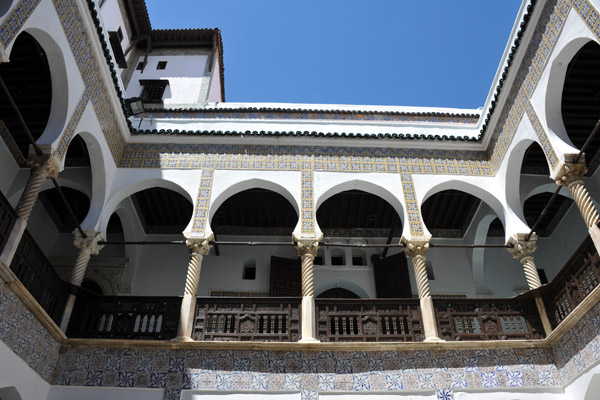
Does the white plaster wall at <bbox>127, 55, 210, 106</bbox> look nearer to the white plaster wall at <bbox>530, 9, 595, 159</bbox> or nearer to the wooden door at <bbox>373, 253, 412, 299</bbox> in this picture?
the wooden door at <bbox>373, 253, 412, 299</bbox>

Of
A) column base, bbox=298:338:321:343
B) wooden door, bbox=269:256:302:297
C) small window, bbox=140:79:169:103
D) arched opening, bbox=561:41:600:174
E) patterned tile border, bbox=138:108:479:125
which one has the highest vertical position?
small window, bbox=140:79:169:103

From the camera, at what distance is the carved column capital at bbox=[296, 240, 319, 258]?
7355 millimetres

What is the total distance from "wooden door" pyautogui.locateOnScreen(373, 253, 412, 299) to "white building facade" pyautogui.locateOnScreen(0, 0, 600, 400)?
0.12 ft

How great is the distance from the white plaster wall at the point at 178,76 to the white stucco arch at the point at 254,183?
504 cm

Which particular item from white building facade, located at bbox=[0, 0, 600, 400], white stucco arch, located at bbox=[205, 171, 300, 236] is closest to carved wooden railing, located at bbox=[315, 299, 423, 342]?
white building facade, located at bbox=[0, 0, 600, 400]

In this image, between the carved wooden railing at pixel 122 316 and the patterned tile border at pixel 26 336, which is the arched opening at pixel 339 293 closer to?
the carved wooden railing at pixel 122 316

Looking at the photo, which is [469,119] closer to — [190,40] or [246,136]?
[246,136]

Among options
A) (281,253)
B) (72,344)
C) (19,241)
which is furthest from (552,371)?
(19,241)

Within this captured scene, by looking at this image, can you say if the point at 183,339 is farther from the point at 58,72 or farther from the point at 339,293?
the point at 339,293

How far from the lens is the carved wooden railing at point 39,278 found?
5.88 m

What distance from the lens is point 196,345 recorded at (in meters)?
6.52

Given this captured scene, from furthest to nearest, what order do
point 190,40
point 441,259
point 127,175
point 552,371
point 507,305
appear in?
1. point 190,40
2. point 441,259
3. point 127,175
4. point 507,305
5. point 552,371

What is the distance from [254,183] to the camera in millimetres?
8242

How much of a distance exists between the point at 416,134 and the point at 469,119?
270cm
